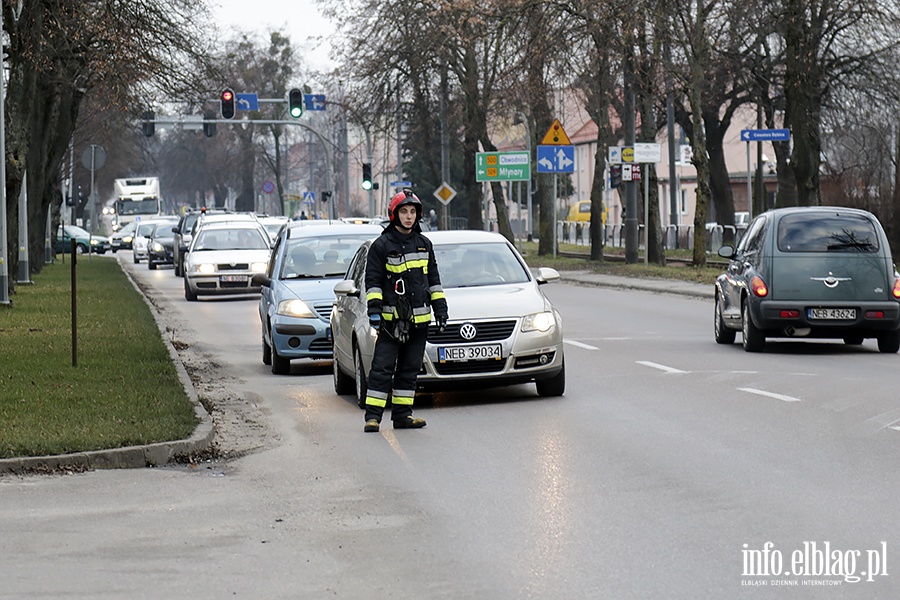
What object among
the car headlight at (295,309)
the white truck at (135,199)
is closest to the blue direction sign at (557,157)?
the car headlight at (295,309)

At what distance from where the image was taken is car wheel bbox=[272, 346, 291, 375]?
17438 mm

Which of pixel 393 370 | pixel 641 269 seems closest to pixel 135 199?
pixel 641 269

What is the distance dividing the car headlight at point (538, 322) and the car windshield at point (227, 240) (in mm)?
21058

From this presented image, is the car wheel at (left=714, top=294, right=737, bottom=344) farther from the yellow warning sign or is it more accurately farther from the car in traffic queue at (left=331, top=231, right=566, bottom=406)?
the yellow warning sign

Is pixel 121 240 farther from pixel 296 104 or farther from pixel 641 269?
pixel 641 269

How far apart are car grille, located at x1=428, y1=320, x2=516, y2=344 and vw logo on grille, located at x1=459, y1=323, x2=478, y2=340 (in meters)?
0.02

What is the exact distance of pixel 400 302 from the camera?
39.7 feet

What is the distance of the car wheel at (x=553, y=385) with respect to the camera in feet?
46.1

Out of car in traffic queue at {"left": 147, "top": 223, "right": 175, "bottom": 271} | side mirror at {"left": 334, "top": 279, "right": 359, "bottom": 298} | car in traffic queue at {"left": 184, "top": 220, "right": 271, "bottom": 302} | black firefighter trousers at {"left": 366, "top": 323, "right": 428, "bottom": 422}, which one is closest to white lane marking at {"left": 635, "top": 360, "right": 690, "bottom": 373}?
side mirror at {"left": 334, "top": 279, "right": 359, "bottom": 298}

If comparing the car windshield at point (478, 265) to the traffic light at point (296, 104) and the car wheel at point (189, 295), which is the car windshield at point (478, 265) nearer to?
the car wheel at point (189, 295)

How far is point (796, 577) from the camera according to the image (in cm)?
677

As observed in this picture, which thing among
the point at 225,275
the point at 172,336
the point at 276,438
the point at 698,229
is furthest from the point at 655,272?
the point at 276,438

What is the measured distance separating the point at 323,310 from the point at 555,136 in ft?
86.9

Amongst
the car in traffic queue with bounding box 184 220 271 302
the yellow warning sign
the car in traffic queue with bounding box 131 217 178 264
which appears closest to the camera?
the car in traffic queue with bounding box 184 220 271 302
